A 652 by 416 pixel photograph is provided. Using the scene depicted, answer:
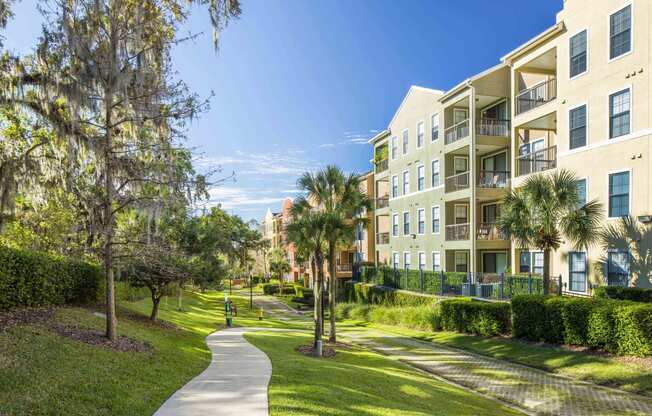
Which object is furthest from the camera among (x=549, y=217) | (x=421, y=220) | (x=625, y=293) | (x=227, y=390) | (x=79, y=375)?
(x=421, y=220)

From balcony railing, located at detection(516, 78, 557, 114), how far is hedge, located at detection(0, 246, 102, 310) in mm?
24235

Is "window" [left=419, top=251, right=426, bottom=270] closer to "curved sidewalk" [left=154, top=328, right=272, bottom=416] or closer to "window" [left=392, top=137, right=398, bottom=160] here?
"window" [left=392, top=137, right=398, bottom=160]

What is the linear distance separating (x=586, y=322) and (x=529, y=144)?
14693mm

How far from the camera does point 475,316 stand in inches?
861

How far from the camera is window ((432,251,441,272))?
3220 centimetres

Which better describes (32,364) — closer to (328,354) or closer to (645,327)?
(328,354)

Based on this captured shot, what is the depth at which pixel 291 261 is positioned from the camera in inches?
2906

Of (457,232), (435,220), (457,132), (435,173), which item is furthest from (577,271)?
(435,173)

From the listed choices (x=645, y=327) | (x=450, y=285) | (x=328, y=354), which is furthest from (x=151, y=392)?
(x=450, y=285)

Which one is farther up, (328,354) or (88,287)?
(88,287)

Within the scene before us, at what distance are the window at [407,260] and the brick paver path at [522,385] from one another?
15771 millimetres

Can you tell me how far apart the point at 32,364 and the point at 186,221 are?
14.6 meters

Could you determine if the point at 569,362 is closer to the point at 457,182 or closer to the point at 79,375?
the point at 79,375

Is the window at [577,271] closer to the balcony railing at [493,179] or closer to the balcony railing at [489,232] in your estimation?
the balcony railing at [489,232]
